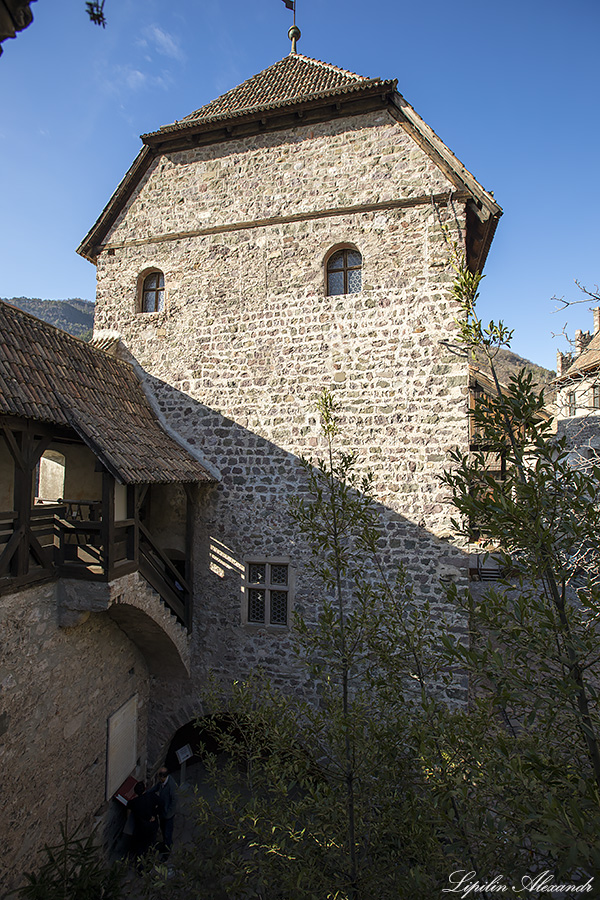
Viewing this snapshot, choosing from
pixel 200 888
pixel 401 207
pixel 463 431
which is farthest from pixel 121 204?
pixel 200 888

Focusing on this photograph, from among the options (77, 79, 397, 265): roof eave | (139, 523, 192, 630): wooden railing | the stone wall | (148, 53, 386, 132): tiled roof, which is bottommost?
the stone wall

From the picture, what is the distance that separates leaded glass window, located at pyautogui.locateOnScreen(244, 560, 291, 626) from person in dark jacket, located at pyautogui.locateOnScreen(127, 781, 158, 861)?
8.83 ft

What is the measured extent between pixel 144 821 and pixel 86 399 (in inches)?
231

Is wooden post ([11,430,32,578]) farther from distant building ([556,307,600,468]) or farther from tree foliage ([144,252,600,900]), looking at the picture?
distant building ([556,307,600,468])

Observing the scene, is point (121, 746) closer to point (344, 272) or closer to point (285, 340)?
point (285, 340)

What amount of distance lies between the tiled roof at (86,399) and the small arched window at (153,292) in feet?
4.72

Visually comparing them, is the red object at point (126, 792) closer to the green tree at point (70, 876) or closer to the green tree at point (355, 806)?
the green tree at point (70, 876)

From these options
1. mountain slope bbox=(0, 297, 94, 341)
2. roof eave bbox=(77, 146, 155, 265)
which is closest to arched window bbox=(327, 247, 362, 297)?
roof eave bbox=(77, 146, 155, 265)

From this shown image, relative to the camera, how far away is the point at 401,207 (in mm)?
6984

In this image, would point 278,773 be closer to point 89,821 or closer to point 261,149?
point 89,821

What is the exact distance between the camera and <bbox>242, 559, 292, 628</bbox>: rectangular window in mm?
7348

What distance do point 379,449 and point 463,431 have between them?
48.8 inches

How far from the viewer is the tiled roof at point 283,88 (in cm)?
718

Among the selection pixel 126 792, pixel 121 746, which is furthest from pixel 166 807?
pixel 121 746
